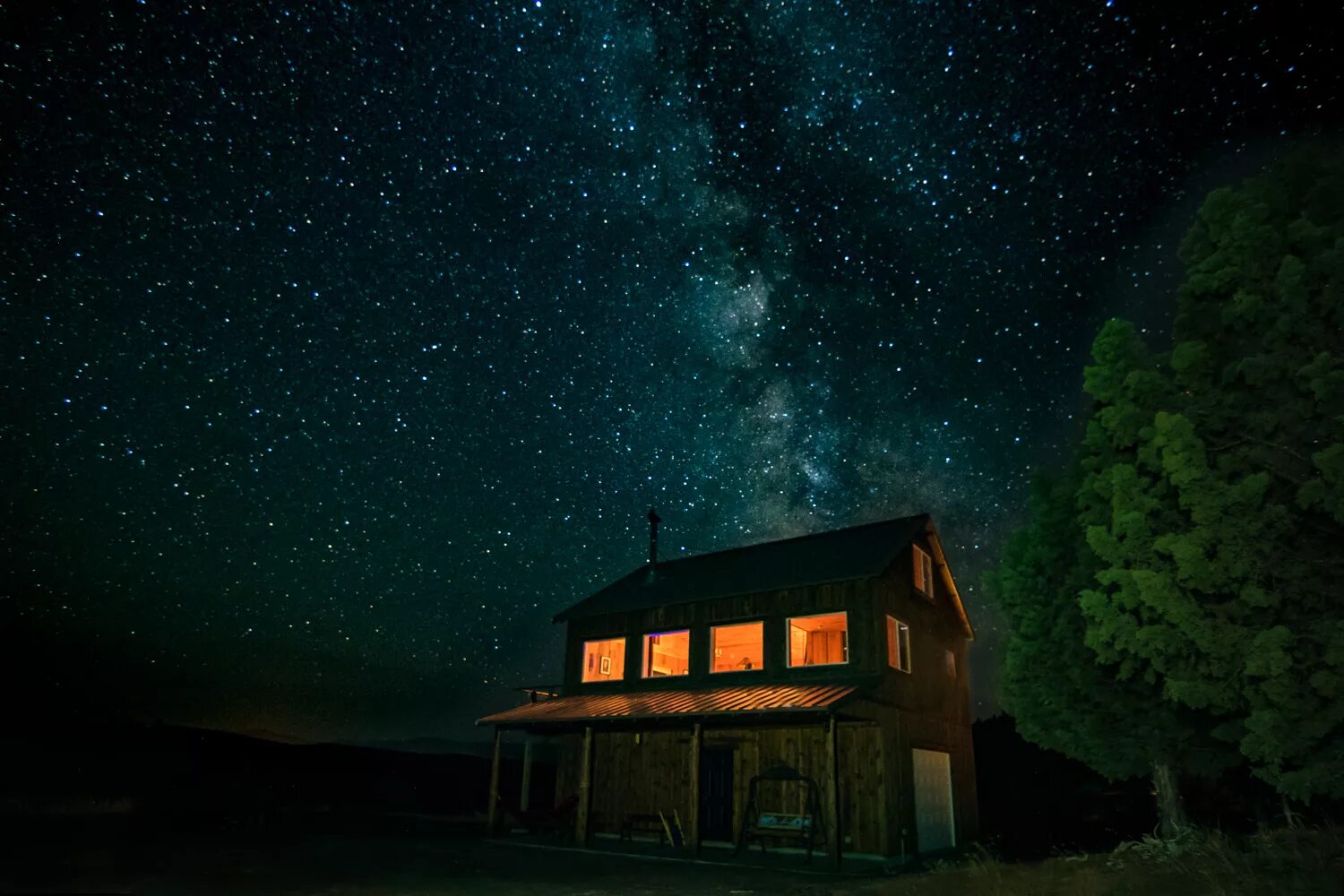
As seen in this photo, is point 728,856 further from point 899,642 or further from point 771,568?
point 771,568

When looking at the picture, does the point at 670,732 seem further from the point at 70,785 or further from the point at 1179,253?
the point at 70,785

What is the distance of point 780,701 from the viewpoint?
1697 centimetres

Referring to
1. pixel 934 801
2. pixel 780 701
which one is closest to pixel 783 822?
pixel 780 701

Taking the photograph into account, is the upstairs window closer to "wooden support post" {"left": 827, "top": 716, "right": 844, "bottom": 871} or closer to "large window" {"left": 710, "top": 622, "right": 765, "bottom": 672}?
"large window" {"left": 710, "top": 622, "right": 765, "bottom": 672}

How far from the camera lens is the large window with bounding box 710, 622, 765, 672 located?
2203 centimetres

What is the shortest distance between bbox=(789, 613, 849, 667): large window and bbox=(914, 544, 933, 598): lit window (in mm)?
2753

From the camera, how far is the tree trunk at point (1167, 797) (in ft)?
51.1

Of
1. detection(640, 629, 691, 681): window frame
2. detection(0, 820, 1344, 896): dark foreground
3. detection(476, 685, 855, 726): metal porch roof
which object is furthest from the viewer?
detection(640, 629, 691, 681): window frame

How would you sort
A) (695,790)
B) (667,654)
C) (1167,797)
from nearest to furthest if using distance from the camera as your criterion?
(1167,797), (695,790), (667,654)

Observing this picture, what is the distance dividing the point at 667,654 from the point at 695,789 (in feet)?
27.4

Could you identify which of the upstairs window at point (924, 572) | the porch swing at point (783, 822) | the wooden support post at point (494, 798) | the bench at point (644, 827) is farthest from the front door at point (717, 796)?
the upstairs window at point (924, 572)

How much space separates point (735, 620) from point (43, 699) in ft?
176

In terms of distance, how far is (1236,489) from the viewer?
37.2 feet

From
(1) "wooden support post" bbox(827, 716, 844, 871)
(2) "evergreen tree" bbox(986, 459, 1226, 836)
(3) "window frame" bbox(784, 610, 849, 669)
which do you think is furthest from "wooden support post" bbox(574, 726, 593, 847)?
(2) "evergreen tree" bbox(986, 459, 1226, 836)
